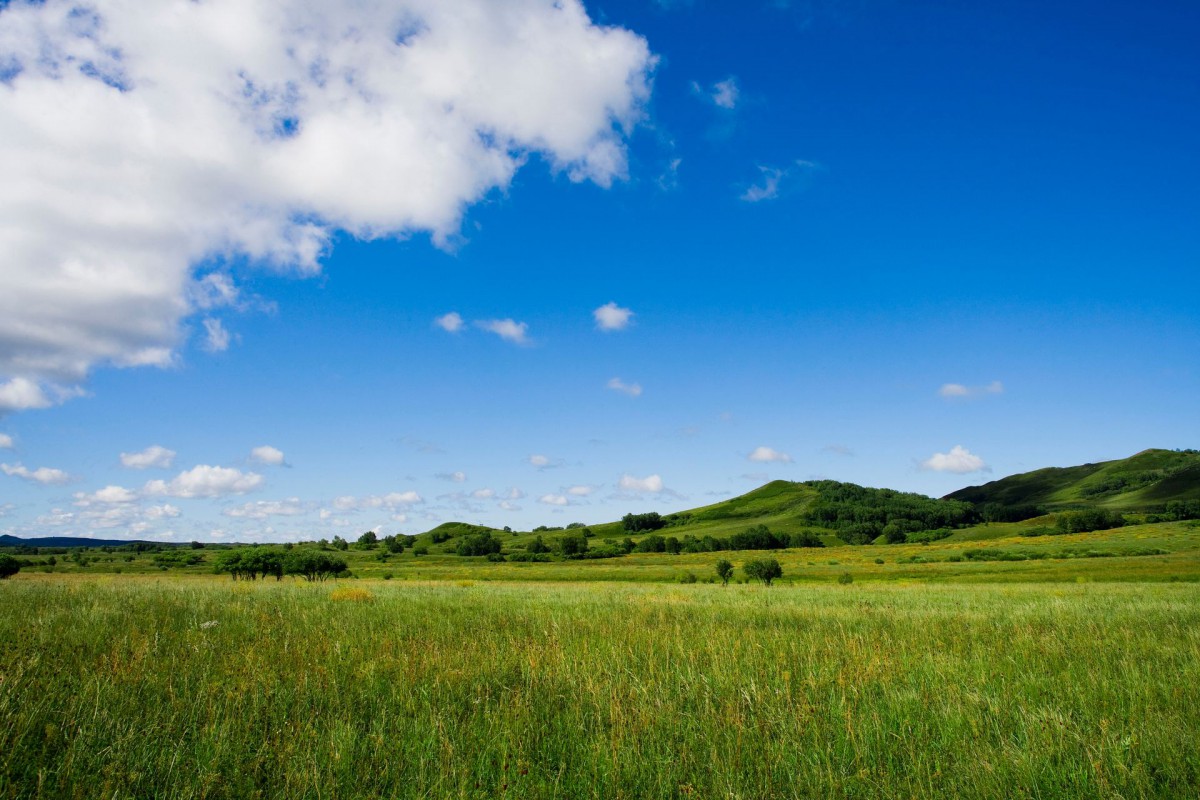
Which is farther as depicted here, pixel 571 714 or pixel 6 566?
pixel 6 566

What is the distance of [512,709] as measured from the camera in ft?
19.7

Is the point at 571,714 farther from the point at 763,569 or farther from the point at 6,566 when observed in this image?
the point at 6,566

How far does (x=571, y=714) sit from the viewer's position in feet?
19.7

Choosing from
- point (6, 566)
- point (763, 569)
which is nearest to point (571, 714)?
point (763, 569)

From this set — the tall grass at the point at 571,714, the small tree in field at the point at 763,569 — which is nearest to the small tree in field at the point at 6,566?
the tall grass at the point at 571,714

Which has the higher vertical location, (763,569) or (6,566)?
(6,566)

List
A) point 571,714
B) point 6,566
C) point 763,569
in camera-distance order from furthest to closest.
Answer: point 763,569 < point 6,566 < point 571,714

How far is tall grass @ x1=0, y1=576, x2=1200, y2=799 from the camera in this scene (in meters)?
4.60

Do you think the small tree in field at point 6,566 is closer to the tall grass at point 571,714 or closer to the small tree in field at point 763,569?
the tall grass at point 571,714

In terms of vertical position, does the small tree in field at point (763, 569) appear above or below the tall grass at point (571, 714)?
below

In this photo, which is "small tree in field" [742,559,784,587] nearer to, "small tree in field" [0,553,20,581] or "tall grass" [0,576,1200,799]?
"tall grass" [0,576,1200,799]

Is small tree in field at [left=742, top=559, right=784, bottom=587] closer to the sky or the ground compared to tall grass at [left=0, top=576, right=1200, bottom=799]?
closer to the ground

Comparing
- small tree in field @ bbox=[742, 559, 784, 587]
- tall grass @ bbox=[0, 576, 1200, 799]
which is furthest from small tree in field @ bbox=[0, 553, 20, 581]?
small tree in field @ bbox=[742, 559, 784, 587]

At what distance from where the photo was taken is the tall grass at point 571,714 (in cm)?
460
